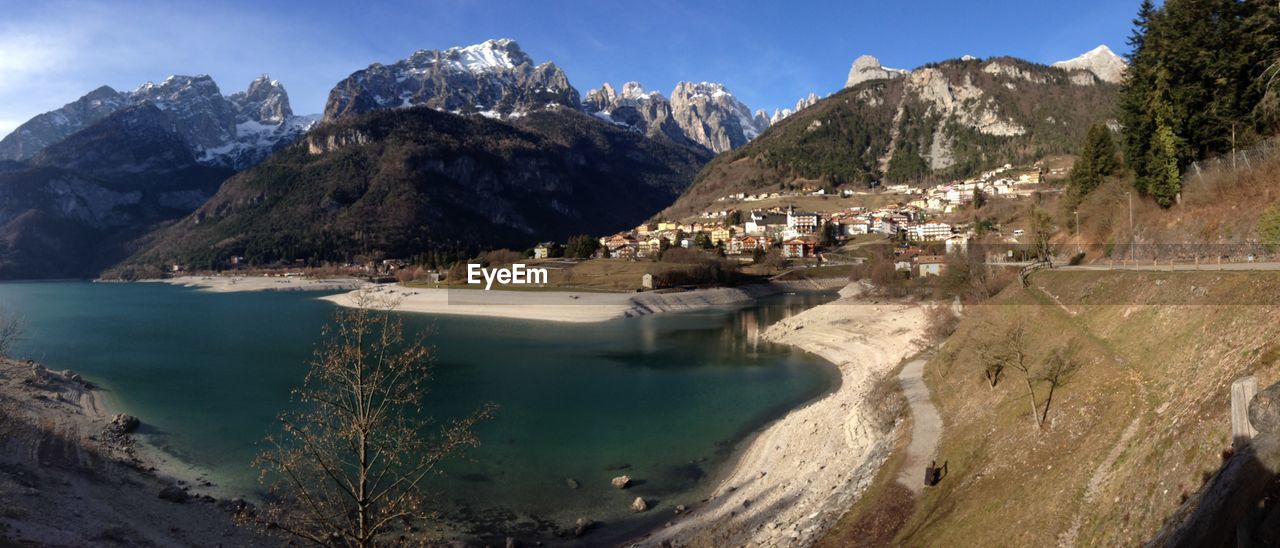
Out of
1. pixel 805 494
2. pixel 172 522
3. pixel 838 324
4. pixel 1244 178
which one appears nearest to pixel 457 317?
pixel 838 324

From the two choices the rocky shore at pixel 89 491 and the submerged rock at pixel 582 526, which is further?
the submerged rock at pixel 582 526

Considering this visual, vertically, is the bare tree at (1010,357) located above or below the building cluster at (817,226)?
below

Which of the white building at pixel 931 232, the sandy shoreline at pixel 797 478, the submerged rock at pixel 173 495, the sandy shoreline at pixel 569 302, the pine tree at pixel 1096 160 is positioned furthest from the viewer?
the white building at pixel 931 232

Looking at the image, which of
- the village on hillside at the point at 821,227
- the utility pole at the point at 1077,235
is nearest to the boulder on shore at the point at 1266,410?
the utility pole at the point at 1077,235

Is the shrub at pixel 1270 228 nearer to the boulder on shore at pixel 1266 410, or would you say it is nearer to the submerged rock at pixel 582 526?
the boulder on shore at pixel 1266 410

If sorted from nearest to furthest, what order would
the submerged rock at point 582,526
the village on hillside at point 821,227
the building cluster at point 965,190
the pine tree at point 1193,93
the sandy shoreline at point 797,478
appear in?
the sandy shoreline at point 797,478 → the submerged rock at point 582,526 → the pine tree at point 1193,93 → the village on hillside at point 821,227 → the building cluster at point 965,190

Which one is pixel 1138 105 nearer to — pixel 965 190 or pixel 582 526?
pixel 582 526

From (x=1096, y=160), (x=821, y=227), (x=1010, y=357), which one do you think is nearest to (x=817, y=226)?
(x=821, y=227)
